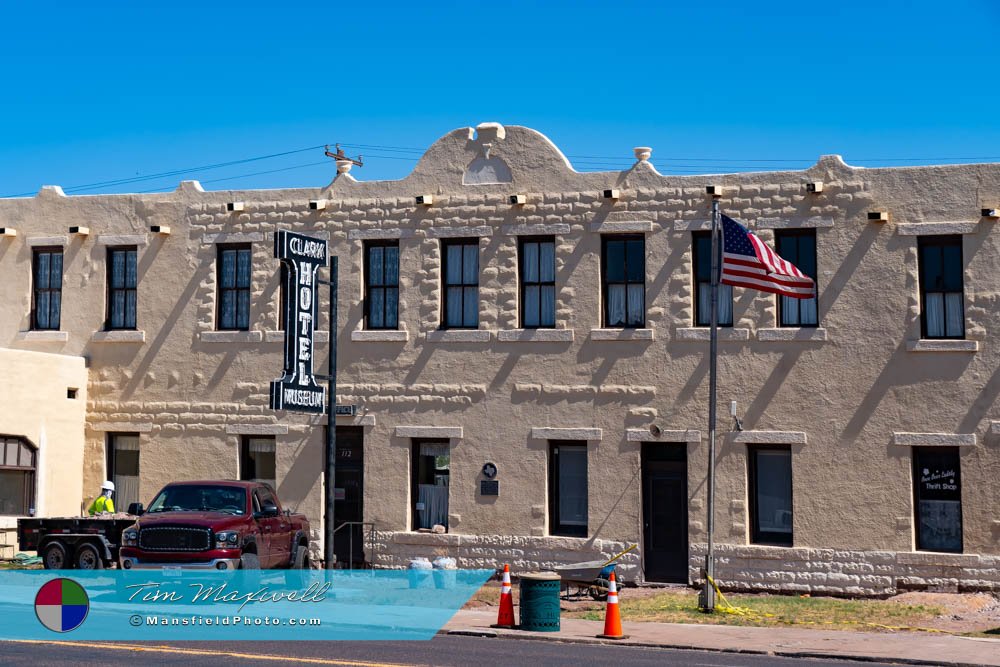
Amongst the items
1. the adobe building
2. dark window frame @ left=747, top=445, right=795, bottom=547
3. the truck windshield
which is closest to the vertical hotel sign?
the truck windshield

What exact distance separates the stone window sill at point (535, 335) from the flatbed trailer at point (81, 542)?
7908 millimetres

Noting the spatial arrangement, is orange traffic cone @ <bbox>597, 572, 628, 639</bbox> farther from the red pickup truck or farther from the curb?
the red pickup truck

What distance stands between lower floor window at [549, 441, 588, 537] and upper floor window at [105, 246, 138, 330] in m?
9.89

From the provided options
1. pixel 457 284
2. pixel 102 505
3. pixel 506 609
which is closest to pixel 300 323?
pixel 457 284

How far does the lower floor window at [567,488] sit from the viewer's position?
25.7 m

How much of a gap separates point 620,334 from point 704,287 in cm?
A: 184

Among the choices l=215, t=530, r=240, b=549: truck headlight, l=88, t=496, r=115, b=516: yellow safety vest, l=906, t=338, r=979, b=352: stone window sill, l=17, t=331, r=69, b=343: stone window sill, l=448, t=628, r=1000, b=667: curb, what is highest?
l=17, t=331, r=69, b=343: stone window sill

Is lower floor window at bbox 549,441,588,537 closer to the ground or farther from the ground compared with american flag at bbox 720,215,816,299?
closer to the ground

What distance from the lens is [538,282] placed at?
2605 centimetres

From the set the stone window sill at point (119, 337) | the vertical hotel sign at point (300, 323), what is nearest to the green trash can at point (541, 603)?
the vertical hotel sign at point (300, 323)

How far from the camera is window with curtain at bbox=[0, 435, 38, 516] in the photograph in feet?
87.2

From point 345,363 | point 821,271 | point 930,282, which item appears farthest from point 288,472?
point 930,282

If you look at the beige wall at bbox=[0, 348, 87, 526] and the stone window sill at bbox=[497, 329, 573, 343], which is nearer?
the stone window sill at bbox=[497, 329, 573, 343]

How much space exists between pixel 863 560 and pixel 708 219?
6905mm
